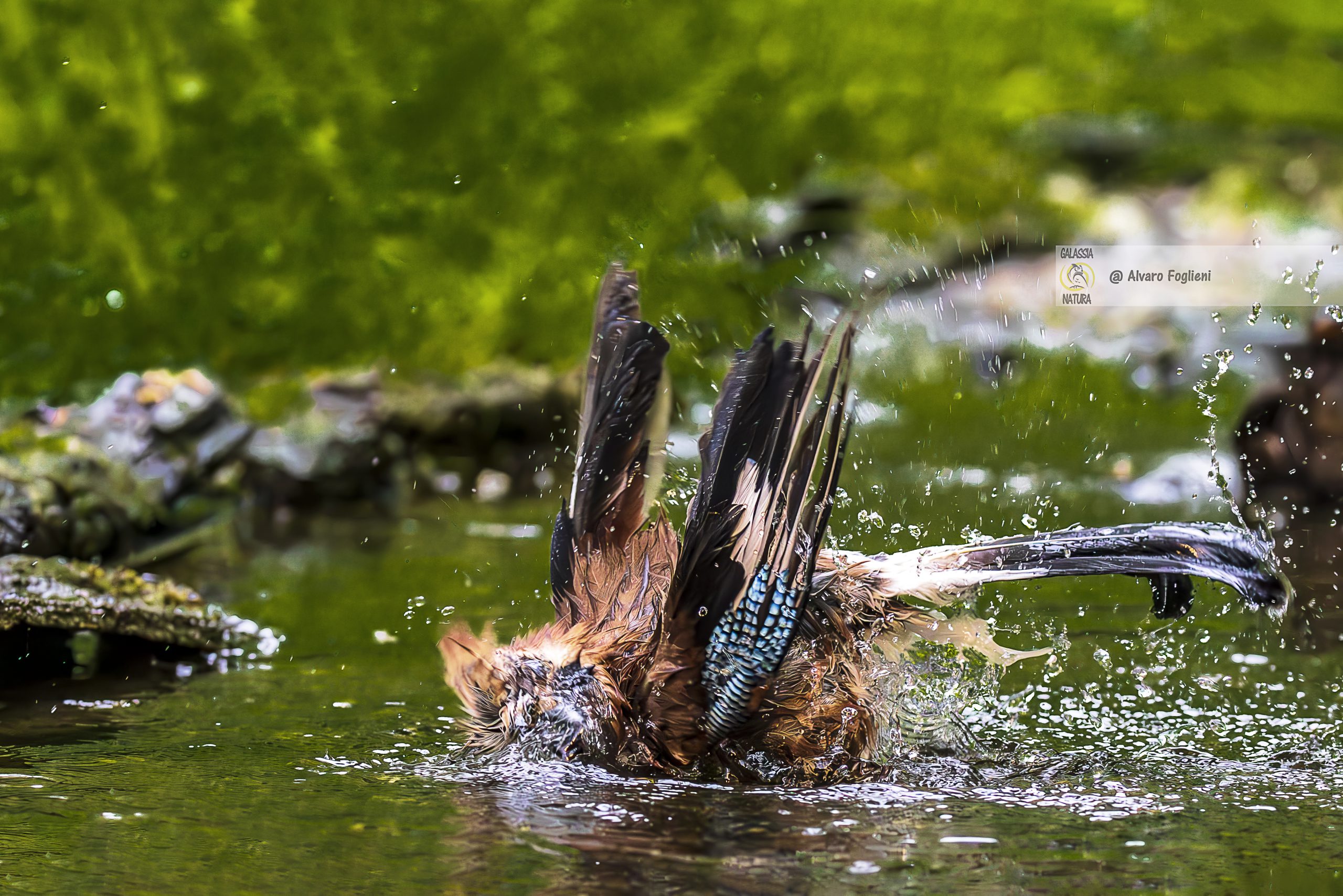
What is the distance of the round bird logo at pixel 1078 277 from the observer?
542 inches

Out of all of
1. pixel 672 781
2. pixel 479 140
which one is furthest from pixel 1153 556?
pixel 479 140

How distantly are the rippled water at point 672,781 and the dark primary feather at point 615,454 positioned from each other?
0.66m

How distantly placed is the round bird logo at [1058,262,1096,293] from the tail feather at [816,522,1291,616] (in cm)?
1040

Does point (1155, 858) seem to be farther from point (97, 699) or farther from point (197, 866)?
point (97, 699)

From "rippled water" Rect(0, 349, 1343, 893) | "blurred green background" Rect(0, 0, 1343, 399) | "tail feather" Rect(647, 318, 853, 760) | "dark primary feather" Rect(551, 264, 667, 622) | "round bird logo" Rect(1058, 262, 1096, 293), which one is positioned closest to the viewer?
"rippled water" Rect(0, 349, 1343, 893)

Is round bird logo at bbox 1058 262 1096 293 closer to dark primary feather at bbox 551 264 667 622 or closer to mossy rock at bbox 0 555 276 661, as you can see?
mossy rock at bbox 0 555 276 661

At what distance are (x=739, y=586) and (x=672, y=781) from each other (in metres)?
0.54

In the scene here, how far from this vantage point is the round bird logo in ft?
45.2

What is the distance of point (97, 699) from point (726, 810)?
215 cm

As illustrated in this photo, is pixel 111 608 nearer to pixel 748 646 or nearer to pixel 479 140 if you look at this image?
pixel 748 646

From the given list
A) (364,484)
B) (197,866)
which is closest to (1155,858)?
(197,866)

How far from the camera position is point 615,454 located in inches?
167

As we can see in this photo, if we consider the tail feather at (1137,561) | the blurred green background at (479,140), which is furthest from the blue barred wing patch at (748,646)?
the blurred green background at (479,140)

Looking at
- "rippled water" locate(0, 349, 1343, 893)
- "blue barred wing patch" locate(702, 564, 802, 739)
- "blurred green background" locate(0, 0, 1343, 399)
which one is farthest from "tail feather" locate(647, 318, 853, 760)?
"blurred green background" locate(0, 0, 1343, 399)
